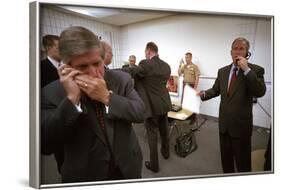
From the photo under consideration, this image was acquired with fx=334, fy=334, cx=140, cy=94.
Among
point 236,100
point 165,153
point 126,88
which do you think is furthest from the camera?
point 236,100

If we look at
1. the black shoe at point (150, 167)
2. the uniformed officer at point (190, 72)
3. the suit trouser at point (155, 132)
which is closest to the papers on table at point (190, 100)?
the uniformed officer at point (190, 72)

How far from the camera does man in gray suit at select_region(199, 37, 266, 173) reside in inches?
97.9

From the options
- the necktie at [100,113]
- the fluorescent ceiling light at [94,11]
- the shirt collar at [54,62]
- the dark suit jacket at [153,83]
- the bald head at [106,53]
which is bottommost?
the necktie at [100,113]

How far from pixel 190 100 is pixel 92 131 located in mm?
755

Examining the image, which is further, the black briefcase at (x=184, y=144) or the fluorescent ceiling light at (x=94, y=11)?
the black briefcase at (x=184, y=144)

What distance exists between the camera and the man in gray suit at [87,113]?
210 centimetres

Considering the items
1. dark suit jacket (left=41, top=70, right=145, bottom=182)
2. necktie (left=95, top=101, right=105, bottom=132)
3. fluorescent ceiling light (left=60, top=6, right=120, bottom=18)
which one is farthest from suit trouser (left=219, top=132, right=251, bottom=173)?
fluorescent ceiling light (left=60, top=6, right=120, bottom=18)

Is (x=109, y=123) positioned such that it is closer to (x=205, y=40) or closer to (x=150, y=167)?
(x=150, y=167)

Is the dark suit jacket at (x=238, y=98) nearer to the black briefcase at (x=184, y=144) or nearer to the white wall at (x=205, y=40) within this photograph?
the white wall at (x=205, y=40)

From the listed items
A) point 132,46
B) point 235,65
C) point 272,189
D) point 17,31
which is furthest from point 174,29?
point 272,189

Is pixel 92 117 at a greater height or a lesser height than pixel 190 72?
lesser

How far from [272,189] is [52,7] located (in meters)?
2.03

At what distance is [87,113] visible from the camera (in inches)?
83.9

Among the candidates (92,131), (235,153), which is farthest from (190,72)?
(92,131)
